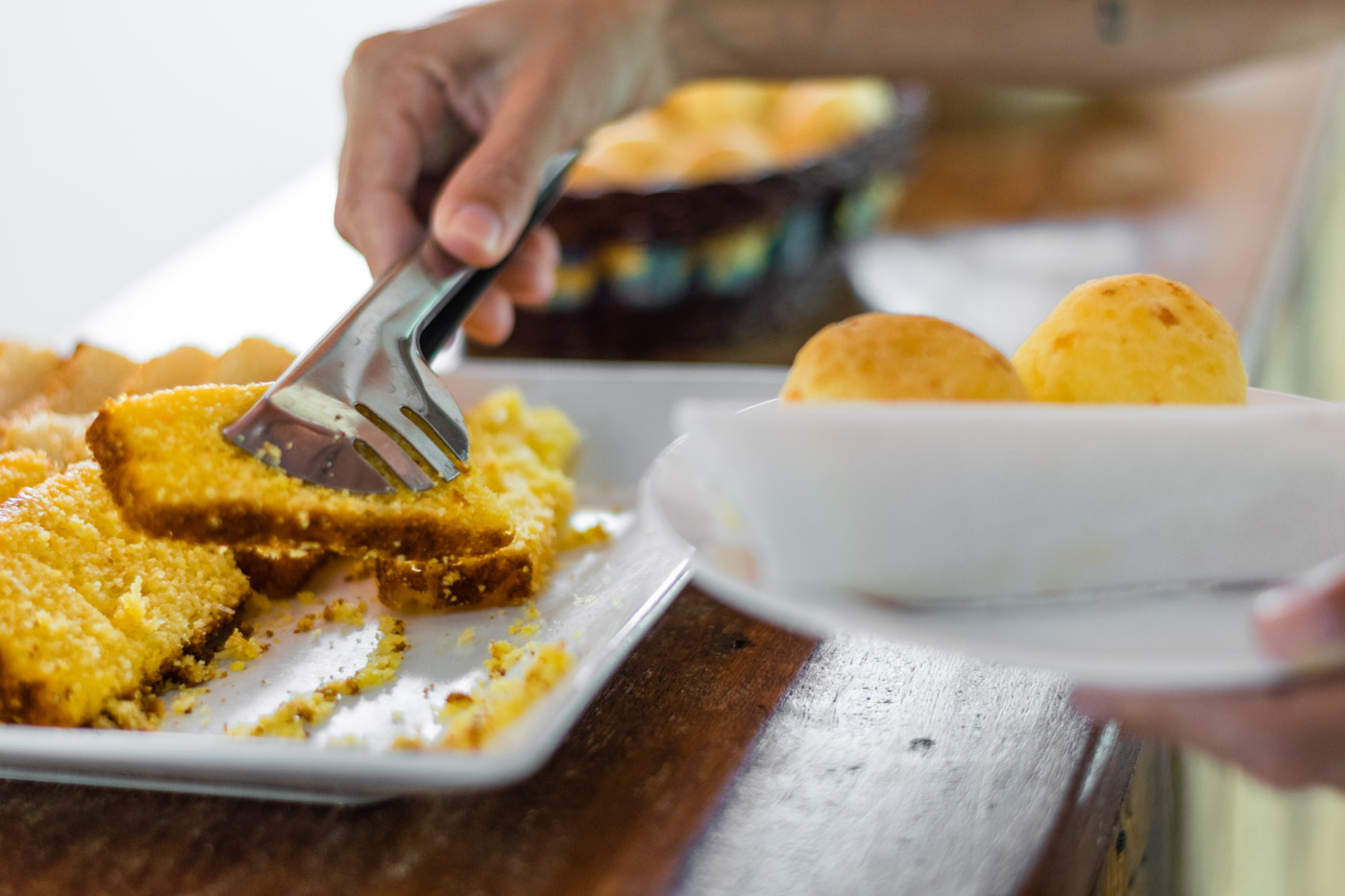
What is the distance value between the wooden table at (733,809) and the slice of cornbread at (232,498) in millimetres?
158

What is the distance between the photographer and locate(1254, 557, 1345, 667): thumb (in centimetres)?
38

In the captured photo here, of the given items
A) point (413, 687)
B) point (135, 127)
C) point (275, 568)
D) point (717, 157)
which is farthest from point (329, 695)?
point (135, 127)

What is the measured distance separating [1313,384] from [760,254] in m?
0.96

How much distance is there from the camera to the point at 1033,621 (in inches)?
17.8

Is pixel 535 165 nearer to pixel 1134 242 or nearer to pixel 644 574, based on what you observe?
pixel 644 574

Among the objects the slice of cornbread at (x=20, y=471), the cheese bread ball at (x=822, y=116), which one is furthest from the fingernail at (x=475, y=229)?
the cheese bread ball at (x=822, y=116)

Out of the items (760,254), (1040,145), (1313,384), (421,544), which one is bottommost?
(1313,384)

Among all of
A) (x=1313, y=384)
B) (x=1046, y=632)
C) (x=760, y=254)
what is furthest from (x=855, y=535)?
(x=1313, y=384)

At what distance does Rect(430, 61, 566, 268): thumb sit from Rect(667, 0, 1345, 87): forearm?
0.42 metres

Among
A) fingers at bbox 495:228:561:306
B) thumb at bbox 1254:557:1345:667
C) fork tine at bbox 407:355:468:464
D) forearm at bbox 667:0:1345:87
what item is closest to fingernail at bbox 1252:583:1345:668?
thumb at bbox 1254:557:1345:667

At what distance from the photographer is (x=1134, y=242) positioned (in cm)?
151

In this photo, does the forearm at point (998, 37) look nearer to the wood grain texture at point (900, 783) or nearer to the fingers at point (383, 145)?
the fingers at point (383, 145)

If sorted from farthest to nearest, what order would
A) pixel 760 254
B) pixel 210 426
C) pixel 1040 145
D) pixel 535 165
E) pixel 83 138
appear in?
pixel 83 138, pixel 1040 145, pixel 760 254, pixel 535 165, pixel 210 426

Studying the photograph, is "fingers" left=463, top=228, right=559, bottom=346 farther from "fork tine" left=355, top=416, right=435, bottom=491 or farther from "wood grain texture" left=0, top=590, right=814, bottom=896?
"wood grain texture" left=0, top=590, right=814, bottom=896
